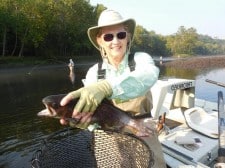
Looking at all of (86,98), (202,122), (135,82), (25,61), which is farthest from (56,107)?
(25,61)

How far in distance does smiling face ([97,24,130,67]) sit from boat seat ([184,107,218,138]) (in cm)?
598

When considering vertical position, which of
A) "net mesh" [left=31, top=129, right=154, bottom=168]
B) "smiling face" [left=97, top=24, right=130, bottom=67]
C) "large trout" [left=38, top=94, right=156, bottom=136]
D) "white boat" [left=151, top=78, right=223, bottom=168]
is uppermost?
"smiling face" [left=97, top=24, right=130, bottom=67]

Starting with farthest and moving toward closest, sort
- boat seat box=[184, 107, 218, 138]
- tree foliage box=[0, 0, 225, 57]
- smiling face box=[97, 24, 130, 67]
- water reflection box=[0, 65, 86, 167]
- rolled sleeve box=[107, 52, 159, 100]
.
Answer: tree foliage box=[0, 0, 225, 57] → water reflection box=[0, 65, 86, 167] → boat seat box=[184, 107, 218, 138] → smiling face box=[97, 24, 130, 67] → rolled sleeve box=[107, 52, 159, 100]

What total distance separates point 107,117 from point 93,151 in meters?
1.17

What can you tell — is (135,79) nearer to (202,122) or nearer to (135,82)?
(135,82)

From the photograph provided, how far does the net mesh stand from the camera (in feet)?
11.0

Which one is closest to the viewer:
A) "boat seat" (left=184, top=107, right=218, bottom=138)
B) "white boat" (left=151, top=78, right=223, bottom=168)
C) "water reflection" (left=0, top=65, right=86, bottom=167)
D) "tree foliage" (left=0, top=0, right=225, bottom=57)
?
"white boat" (left=151, top=78, right=223, bottom=168)

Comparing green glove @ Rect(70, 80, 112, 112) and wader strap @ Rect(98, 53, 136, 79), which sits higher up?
wader strap @ Rect(98, 53, 136, 79)

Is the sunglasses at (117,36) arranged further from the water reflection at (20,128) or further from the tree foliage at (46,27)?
the tree foliage at (46,27)

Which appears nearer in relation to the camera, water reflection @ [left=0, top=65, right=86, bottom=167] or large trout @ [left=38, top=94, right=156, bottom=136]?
large trout @ [left=38, top=94, right=156, bottom=136]

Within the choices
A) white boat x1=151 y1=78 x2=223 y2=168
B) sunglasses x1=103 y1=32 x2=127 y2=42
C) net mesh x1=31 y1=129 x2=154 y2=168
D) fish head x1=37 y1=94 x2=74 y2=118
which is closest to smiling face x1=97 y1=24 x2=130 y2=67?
sunglasses x1=103 y1=32 x2=127 y2=42

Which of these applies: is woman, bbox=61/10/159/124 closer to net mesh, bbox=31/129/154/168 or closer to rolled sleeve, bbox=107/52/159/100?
rolled sleeve, bbox=107/52/159/100

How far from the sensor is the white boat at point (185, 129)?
301 inches

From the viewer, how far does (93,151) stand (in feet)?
13.1
